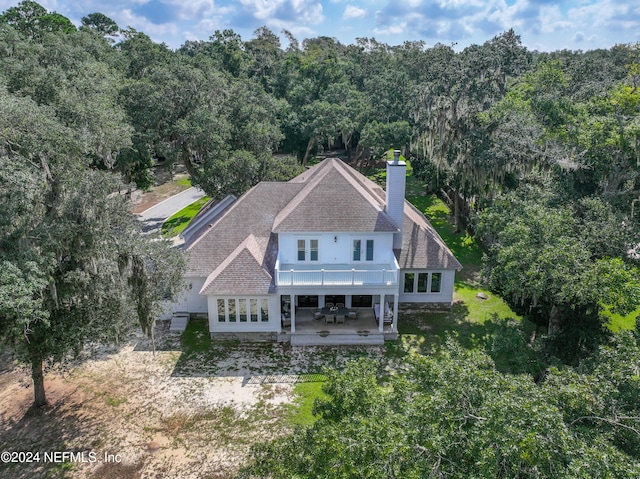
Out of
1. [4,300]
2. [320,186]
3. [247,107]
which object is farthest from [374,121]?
[4,300]

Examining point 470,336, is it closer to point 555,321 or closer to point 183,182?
point 555,321

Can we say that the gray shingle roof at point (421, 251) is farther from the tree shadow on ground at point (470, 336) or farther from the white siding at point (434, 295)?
the tree shadow on ground at point (470, 336)

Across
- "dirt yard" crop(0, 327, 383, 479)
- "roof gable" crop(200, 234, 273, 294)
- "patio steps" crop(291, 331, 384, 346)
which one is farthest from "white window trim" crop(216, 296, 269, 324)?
"patio steps" crop(291, 331, 384, 346)

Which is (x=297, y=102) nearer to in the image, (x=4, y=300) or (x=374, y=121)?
(x=374, y=121)

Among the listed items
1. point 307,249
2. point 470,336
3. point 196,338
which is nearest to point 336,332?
point 307,249

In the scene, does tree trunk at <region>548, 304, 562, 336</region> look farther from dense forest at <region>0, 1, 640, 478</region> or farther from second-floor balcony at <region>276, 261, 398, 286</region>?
second-floor balcony at <region>276, 261, 398, 286</region>

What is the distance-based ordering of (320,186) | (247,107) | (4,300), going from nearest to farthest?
(4,300), (320,186), (247,107)
